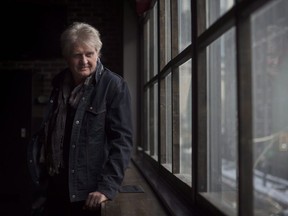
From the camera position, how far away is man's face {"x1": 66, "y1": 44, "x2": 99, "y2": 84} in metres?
2.02

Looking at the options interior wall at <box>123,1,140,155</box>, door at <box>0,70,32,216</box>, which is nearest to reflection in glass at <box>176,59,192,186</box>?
interior wall at <box>123,1,140,155</box>

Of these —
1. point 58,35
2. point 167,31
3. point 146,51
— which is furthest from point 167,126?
point 58,35

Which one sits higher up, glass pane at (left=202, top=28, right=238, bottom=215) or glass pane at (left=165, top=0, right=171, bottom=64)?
glass pane at (left=165, top=0, right=171, bottom=64)

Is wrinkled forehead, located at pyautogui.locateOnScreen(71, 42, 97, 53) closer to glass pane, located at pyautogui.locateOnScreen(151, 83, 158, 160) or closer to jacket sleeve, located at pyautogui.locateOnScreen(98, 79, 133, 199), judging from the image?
jacket sleeve, located at pyautogui.locateOnScreen(98, 79, 133, 199)

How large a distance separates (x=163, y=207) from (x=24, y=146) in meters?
3.47

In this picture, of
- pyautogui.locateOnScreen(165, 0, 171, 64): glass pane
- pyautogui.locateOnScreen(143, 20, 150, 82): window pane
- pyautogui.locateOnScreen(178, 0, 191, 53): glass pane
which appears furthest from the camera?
pyautogui.locateOnScreen(143, 20, 150, 82): window pane

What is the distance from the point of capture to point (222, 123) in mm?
1875

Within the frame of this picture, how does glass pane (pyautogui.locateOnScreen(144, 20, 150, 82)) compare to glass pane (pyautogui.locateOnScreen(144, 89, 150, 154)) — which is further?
glass pane (pyautogui.locateOnScreen(144, 20, 150, 82))

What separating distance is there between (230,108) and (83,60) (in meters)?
0.75

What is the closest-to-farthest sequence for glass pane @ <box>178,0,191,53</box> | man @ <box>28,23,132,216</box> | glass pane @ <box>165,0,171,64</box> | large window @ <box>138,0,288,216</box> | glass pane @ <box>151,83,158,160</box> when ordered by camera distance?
1. large window @ <box>138,0,288,216</box>
2. man @ <box>28,23,132,216</box>
3. glass pane @ <box>178,0,191,53</box>
4. glass pane @ <box>165,0,171,64</box>
5. glass pane @ <box>151,83,158,160</box>

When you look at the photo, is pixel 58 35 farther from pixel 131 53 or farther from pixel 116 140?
pixel 116 140

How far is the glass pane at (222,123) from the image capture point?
66.5 inches

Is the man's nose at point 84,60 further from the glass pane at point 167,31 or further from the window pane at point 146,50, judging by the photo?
the window pane at point 146,50

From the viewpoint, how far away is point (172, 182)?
2.63 m
